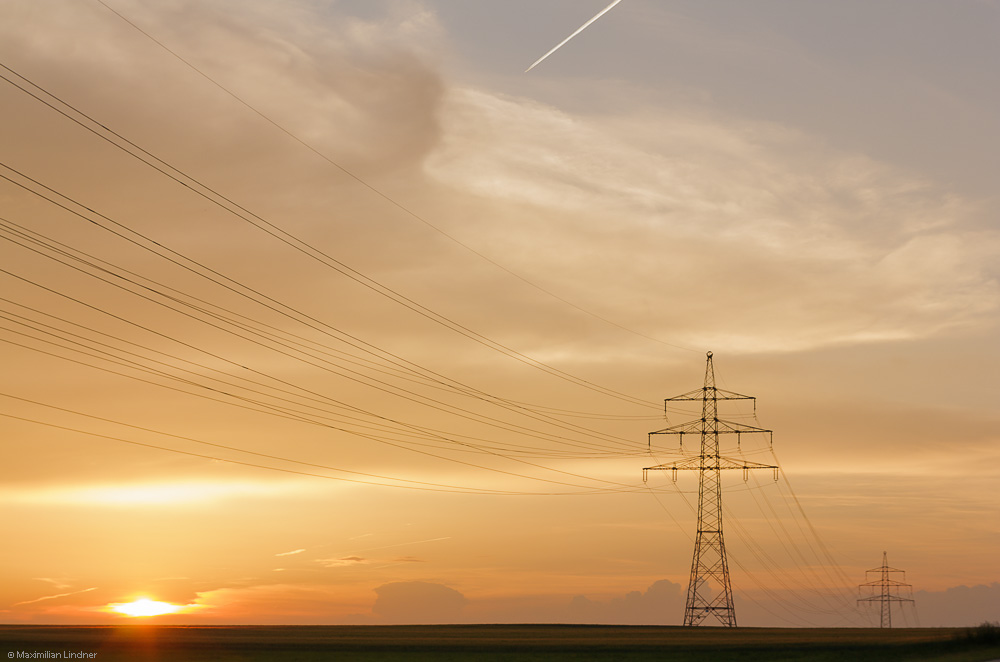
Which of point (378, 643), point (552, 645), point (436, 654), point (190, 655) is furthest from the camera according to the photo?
point (378, 643)

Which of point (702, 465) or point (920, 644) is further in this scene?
point (702, 465)

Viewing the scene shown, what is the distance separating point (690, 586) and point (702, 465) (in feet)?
43.2

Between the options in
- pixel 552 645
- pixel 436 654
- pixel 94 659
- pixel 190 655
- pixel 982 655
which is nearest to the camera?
pixel 982 655

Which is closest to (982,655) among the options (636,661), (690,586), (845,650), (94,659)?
(845,650)

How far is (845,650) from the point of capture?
8288cm

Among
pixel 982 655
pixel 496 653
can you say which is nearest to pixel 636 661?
pixel 496 653

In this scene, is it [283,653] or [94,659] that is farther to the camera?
[283,653]

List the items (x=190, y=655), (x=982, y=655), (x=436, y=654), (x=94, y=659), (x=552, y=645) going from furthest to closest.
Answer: (x=552, y=645), (x=436, y=654), (x=190, y=655), (x=94, y=659), (x=982, y=655)

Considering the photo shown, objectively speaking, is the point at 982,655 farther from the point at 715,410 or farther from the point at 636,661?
the point at 715,410

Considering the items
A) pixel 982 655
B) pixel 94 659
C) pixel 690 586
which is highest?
pixel 690 586

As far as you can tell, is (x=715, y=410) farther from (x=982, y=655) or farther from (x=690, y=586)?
(x=982, y=655)

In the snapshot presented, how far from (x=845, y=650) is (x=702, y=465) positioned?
2802cm

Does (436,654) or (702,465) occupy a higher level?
(702,465)

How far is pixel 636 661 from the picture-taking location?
79.1 metres
